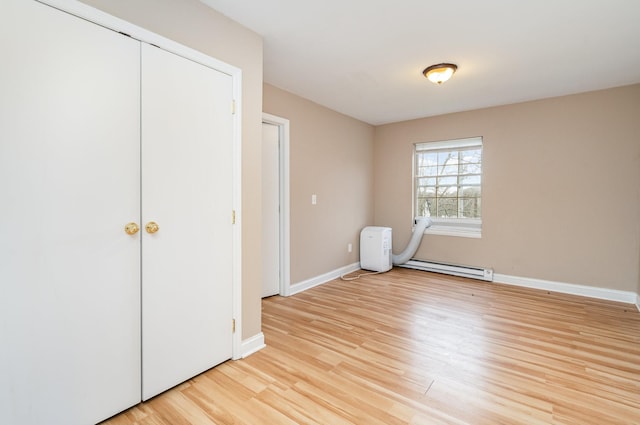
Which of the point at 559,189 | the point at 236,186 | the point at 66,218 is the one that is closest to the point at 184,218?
the point at 236,186

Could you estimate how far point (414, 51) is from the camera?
2621 mm

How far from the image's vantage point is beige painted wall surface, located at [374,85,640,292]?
3471mm

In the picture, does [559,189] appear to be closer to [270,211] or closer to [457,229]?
[457,229]

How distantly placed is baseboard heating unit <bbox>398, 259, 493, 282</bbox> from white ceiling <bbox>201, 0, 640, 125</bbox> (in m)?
2.42

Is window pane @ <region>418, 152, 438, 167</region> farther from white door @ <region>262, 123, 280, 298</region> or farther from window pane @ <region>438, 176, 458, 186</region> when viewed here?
white door @ <region>262, 123, 280, 298</region>

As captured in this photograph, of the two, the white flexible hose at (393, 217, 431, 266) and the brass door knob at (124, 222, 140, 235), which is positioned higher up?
the brass door knob at (124, 222, 140, 235)

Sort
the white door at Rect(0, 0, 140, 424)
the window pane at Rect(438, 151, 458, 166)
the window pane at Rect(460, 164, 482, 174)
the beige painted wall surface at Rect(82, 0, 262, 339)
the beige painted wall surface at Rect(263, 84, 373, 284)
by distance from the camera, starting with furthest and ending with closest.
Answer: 1. the window pane at Rect(438, 151, 458, 166)
2. the window pane at Rect(460, 164, 482, 174)
3. the beige painted wall surface at Rect(263, 84, 373, 284)
4. the beige painted wall surface at Rect(82, 0, 262, 339)
5. the white door at Rect(0, 0, 140, 424)

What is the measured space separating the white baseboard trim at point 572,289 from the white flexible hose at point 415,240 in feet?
3.83

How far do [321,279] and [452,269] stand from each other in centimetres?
208

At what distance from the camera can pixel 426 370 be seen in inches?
81.7

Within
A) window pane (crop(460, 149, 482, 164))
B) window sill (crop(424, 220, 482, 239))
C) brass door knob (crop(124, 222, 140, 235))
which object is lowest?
window sill (crop(424, 220, 482, 239))

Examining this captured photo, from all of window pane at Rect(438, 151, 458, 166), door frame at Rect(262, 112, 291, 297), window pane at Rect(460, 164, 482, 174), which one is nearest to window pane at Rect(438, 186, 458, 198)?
window pane at Rect(460, 164, 482, 174)

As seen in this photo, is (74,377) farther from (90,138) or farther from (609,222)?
(609,222)

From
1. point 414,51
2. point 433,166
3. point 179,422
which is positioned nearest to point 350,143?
point 433,166
